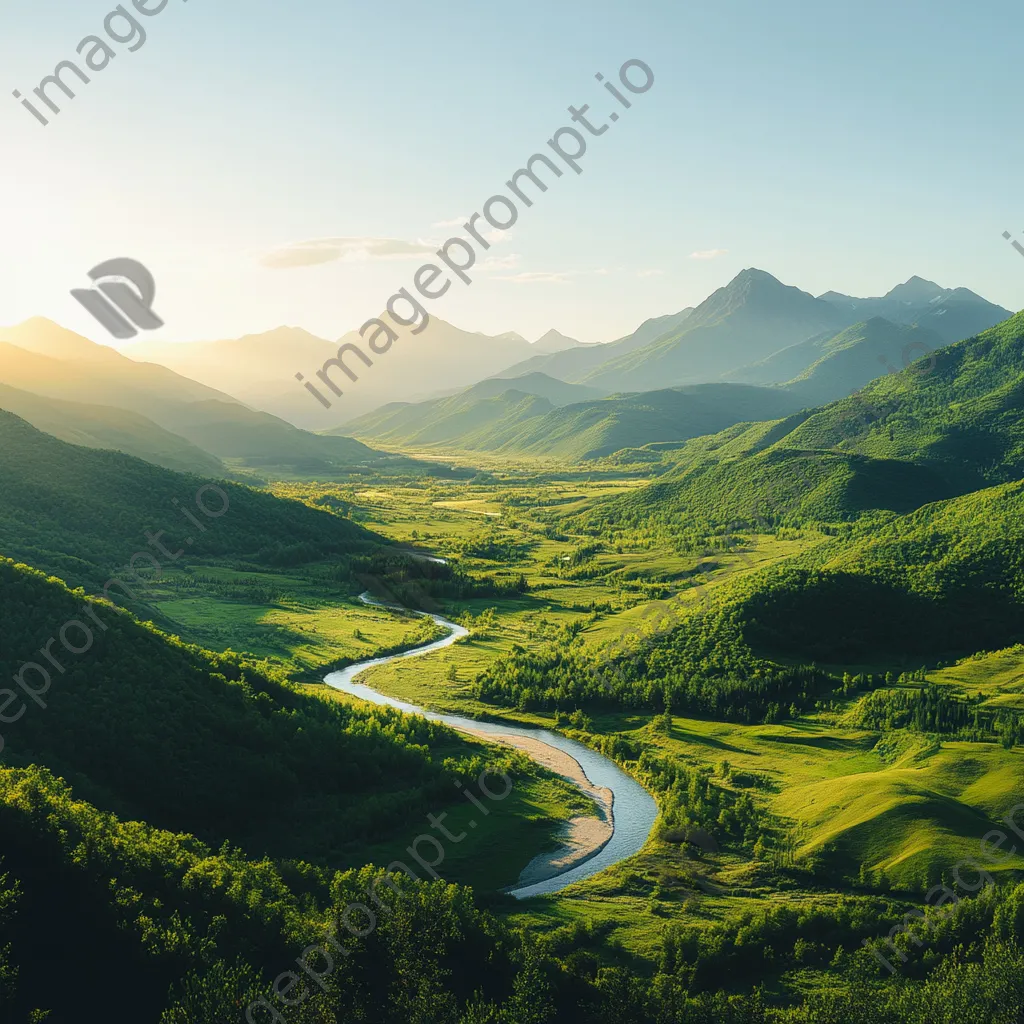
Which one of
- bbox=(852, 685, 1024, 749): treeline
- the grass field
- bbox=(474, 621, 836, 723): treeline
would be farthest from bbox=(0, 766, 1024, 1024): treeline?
bbox=(474, 621, 836, 723): treeline

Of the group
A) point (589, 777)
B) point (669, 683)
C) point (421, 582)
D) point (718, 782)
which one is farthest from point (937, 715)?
point (421, 582)

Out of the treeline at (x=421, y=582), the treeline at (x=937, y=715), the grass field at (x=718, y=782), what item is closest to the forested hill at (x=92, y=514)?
the treeline at (x=421, y=582)

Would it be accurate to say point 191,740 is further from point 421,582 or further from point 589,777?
point 421,582

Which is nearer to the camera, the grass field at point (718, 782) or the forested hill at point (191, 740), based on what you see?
the grass field at point (718, 782)

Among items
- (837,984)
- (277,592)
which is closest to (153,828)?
(837,984)

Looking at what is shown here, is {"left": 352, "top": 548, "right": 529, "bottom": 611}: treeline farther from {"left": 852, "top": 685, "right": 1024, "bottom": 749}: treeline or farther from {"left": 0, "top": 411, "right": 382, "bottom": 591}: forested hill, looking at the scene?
{"left": 852, "top": 685, "right": 1024, "bottom": 749}: treeline

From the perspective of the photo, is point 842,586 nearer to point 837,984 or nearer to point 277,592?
point 837,984

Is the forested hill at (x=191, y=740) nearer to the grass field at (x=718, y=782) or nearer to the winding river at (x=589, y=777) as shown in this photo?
the grass field at (x=718, y=782)
